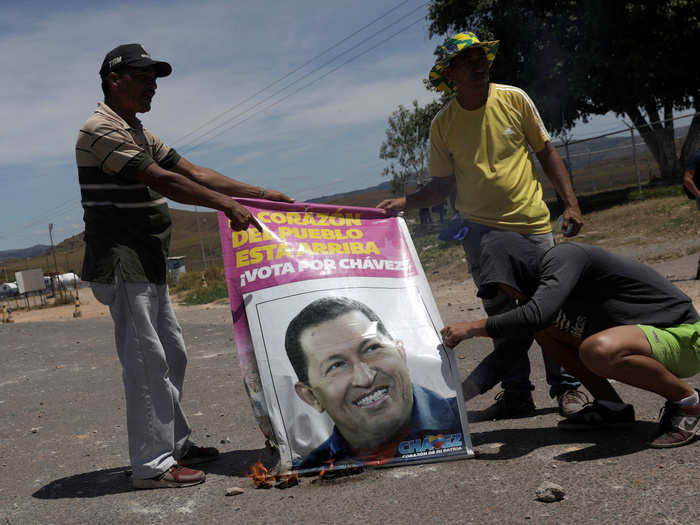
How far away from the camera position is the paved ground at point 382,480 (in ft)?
8.50

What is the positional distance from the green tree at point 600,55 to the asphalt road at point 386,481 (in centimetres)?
1753

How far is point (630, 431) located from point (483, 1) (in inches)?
827

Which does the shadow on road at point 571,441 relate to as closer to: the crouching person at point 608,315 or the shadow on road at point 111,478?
the crouching person at point 608,315

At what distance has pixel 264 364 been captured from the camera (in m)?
3.26

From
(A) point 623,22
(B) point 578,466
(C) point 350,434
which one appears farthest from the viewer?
(A) point 623,22

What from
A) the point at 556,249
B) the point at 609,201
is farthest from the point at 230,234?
the point at 609,201

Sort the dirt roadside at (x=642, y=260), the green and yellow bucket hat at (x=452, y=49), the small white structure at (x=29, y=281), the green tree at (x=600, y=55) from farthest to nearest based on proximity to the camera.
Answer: the small white structure at (x=29, y=281) → the green tree at (x=600, y=55) → the dirt roadside at (x=642, y=260) → the green and yellow bucket hat at (x=452, y=49)

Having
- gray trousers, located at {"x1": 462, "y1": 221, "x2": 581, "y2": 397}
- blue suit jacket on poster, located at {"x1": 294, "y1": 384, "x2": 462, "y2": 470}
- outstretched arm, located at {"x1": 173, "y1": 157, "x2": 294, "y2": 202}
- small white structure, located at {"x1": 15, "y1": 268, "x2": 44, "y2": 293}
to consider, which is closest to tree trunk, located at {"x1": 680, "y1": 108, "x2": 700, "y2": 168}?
gray trousers, located at {"x1": 462, "y1": 221, "x2": 581, "y2": 397}

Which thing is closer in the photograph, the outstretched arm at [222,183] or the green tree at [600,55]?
the outstretched arm at [222,183]

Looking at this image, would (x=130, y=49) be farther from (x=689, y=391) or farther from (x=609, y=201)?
(x=609, y=201)

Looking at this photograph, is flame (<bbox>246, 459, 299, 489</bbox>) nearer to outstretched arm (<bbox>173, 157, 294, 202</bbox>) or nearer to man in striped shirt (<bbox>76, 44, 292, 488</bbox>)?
man in striped shirt (<bbox>76, 44, 292, 488</bbox>)

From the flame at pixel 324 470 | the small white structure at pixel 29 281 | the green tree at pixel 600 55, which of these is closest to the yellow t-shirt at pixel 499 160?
the flame at pixel 324 470

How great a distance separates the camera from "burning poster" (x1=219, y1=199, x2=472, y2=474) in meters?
3.18

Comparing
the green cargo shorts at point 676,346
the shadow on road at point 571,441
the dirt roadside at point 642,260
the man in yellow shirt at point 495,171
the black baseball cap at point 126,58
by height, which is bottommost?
the dirt roadside at point 642,260
